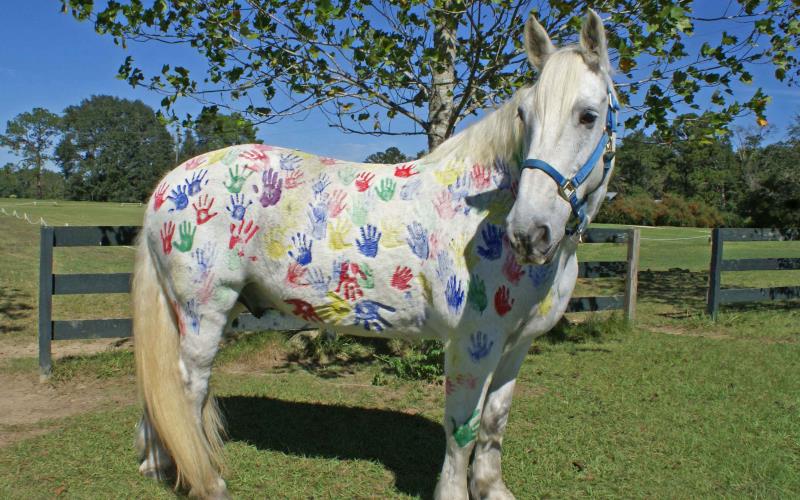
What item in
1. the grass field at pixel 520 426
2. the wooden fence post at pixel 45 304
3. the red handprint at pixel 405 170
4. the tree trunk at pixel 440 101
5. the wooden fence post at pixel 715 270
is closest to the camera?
the red handprint at pixel 405 170

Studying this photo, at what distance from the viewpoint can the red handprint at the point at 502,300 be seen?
2393 millimetres

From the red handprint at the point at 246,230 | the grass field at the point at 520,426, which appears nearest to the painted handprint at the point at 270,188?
the red handprint at the point at 246,230

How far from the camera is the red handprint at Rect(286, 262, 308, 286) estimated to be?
8.85ft

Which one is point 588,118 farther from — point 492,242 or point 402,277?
point 402,277

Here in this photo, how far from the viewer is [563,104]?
2.04 metres

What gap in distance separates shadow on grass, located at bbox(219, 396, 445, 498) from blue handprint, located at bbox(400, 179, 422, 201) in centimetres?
170

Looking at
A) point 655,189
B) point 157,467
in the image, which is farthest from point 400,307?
point 655,189

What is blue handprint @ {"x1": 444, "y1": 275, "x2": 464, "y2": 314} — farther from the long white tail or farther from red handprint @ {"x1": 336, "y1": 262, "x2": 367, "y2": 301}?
the long white tail

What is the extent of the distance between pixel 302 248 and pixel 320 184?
Result: 0.34 meters

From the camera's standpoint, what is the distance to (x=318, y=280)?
2688mm

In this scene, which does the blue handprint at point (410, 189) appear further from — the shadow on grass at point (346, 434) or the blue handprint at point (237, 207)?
the shadow on grass at point (346, 434)

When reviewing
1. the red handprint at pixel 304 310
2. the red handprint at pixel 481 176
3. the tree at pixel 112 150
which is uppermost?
the tree at pixel 112 150

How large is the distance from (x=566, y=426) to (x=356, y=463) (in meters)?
1.67

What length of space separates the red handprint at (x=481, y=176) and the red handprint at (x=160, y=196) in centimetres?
158
